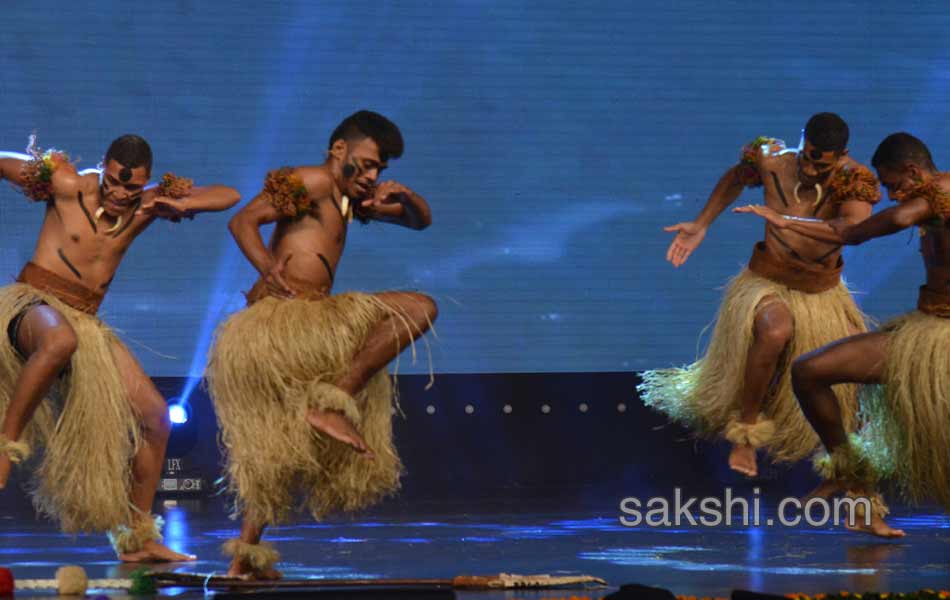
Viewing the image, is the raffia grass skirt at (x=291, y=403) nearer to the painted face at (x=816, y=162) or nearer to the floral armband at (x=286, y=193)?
the floral armband at (x=286, y=193)

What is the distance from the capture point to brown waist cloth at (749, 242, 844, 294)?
4945mm

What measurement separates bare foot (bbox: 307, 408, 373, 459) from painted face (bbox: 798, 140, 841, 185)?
1876 millimetres

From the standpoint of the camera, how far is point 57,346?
13.6 ft

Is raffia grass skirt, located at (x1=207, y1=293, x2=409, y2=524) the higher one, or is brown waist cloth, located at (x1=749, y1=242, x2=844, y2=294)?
brown waist cloth, located at (x1=749, y1=242, x2=844, y2=294)

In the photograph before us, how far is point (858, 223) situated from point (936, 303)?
323 millimetres

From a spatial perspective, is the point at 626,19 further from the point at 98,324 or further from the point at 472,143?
the point at 98,324

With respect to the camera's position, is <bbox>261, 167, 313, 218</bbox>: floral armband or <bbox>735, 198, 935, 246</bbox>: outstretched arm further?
<bbox>735, 198, 935, 246</bbox>: outstretched arm

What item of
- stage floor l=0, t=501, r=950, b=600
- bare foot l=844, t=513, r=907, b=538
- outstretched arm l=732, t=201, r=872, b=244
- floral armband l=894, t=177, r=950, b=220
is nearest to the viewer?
stage floor l=0, t=501, r=950, b=600

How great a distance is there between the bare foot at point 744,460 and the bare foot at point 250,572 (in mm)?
1680

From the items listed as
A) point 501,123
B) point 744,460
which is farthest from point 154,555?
point 501,123

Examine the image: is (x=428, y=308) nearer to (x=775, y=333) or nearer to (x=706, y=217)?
(x=775, y=333)

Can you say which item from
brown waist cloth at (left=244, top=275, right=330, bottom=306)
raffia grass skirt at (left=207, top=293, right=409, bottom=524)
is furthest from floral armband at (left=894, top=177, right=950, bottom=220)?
brown waist cloth at (left=244, top=275, right=330, bottom=306)

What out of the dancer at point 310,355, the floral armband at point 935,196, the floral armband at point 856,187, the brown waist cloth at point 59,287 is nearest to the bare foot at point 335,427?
the dancer at point 310,355

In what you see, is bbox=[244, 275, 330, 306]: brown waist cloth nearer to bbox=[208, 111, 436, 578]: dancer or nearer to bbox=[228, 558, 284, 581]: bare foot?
bbox=[208, 111, 436, 578]: dancer
